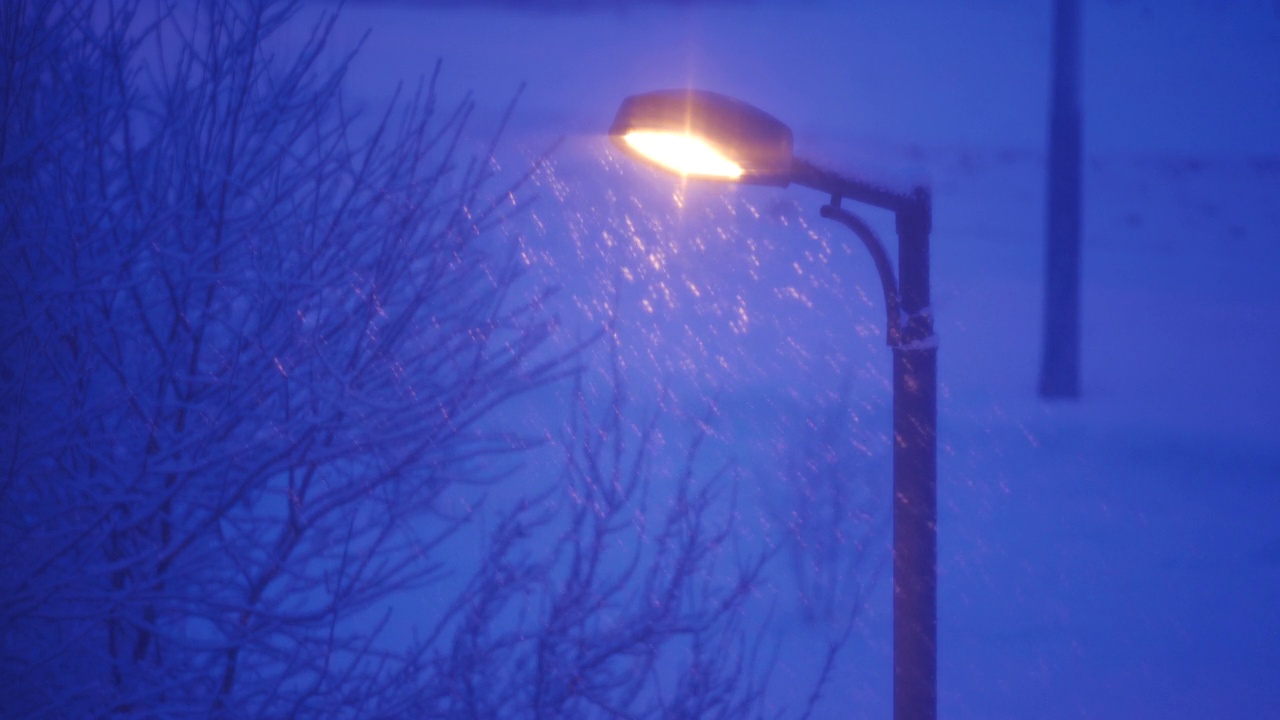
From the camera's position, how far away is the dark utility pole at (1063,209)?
52.8 ft

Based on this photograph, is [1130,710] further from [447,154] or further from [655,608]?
[447,154]

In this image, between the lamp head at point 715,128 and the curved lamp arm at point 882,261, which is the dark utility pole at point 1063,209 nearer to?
the curved lamp arm at point 882,261

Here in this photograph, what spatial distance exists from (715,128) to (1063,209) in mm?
15539

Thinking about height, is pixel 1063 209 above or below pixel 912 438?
above

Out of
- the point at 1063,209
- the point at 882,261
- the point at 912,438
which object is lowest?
the point at 912,438

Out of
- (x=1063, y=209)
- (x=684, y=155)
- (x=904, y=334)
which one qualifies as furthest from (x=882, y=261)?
(x=1063, y=209)

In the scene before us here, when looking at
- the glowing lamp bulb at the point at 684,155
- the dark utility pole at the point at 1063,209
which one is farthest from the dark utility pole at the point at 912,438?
the dark utility pole at the point at 1063,209

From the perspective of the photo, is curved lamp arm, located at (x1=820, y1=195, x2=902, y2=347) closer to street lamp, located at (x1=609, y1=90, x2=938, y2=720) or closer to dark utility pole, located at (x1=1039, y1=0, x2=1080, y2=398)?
street lamp, located at (x1=609, y1=90, x2=938, y2=720)

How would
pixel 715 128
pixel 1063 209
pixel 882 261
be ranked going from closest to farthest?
1. pixel 715 128
2. pixel 882 261
3. pixel 1063 209

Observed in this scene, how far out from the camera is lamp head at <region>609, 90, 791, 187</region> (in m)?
2.50

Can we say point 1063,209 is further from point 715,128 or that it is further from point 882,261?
point 715,128

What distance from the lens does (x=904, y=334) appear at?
2822mm

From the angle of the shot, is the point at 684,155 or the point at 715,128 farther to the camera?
the point at 684,155

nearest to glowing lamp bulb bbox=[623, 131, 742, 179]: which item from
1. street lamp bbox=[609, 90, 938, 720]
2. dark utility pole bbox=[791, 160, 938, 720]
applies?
street lamp bbox=[609, 90, 938, 720]
